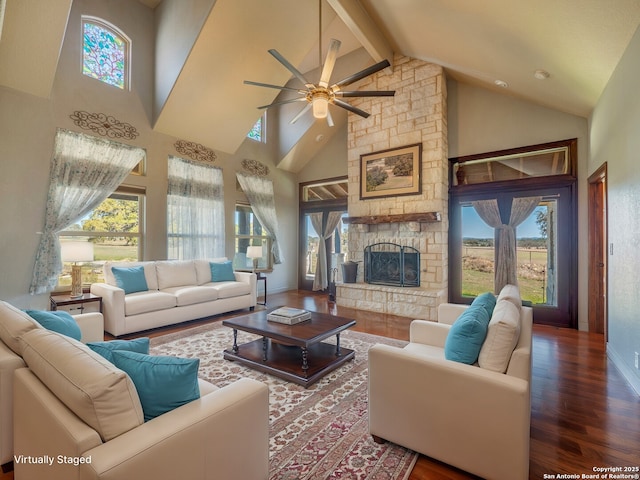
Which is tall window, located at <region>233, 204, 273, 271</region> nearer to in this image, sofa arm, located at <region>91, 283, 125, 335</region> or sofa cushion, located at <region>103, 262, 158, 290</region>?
sofa cushion, located at <region>103, 262, 158, 290</region>

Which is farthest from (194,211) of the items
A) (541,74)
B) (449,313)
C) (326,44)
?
(541,74)

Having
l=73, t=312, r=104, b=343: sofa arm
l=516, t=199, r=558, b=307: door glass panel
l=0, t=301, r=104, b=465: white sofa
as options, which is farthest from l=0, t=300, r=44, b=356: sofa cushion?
l=516, t=199, r=558, b=307: door glass panel

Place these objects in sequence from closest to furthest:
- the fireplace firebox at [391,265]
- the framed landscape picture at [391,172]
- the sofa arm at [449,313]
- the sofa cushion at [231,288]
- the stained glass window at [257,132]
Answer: the sofa arm at [449,313] < the sofa cushion at [231,288] < the framed landscape picture at [391,172] < the fireplace firebox at [391,265] < the stained glass window at [257,132]

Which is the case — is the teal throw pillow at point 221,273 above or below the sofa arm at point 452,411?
above

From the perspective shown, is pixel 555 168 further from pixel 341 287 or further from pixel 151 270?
pixel 151 270

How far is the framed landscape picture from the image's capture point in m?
5.39

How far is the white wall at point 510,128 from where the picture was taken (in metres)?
4.39

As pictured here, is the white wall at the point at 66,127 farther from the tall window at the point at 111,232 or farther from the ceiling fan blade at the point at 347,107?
the ceiling fan blade at the point at 347,107

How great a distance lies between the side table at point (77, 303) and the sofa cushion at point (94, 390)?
3105mm

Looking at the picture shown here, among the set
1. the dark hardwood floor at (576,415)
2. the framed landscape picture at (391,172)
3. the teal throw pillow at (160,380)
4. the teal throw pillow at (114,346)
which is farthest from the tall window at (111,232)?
the teal throw pillow at (160,380)

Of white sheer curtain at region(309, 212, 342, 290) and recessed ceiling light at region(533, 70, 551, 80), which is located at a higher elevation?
recessed ceiling light at region(533, 70, 551, 80)

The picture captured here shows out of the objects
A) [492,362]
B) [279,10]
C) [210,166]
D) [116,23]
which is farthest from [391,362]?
[116,23]

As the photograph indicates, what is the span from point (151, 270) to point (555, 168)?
6.34m

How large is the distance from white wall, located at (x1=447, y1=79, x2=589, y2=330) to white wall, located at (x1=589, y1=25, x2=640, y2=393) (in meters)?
1.04
